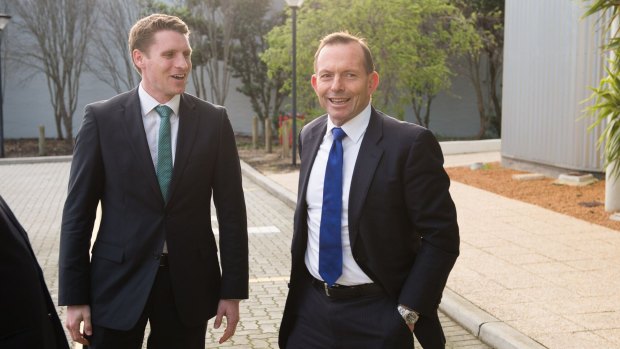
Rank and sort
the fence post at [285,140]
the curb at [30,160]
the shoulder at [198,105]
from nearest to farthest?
the shoulder at [198,105] < the fence post at [285,140] < the curb at [30,160]

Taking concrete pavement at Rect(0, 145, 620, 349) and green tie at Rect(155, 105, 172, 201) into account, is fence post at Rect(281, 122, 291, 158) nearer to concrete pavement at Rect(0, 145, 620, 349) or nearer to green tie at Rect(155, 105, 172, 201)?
concrete pavement at Rect(0, 145, 620, 349)

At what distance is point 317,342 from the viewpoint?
3357 mm

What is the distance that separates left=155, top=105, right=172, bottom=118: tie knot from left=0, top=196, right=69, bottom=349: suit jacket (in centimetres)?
112

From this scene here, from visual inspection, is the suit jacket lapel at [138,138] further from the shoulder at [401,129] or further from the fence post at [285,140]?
the fence post at [285,140]

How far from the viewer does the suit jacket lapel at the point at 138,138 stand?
3371 mm

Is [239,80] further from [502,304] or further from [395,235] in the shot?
[395,235]

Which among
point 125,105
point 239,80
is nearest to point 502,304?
point 125,105

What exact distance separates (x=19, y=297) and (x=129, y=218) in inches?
41.4

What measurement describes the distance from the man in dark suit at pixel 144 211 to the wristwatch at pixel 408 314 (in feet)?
2.71

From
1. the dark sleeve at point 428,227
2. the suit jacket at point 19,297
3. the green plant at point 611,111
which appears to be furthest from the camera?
the green plant at point 611,111

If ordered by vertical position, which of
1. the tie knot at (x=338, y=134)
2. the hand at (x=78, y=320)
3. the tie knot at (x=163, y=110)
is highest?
the tie knot at (x=163, y=110)

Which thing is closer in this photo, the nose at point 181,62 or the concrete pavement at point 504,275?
the nose at point 181,62

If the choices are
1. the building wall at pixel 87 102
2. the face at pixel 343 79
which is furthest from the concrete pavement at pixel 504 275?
the building wall at pixel 87 102

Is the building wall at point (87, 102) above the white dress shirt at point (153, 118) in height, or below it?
below
